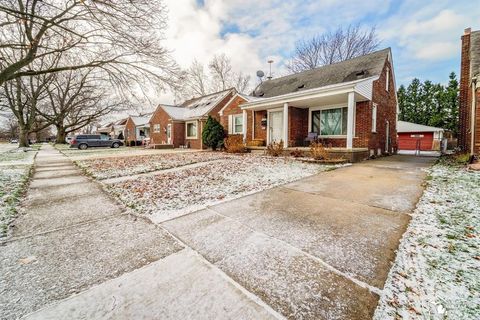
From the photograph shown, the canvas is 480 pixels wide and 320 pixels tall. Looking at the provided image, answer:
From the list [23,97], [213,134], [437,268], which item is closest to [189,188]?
[437,268]

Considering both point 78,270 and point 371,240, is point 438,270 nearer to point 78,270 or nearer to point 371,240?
point 371,240

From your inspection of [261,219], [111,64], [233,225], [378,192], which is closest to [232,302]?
[233,225]

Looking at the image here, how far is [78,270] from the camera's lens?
77.1 inches

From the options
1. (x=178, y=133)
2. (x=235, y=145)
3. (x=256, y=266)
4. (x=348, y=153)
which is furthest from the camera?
(x=178, y=133)

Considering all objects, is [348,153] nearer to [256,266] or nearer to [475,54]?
[475,54]

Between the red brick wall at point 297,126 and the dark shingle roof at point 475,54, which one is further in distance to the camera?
the red brick wall at point 297,126

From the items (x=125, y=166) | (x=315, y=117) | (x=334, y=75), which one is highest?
(x=334, y=75)

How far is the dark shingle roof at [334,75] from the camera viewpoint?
1198cm

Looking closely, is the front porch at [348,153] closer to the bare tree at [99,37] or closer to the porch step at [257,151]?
the porch step at [257,151]

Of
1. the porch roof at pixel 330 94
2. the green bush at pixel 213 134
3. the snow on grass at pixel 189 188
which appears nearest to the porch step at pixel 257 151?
the porch roof at pixel 330 94

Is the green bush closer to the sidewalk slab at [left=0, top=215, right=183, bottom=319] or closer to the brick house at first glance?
the brick house

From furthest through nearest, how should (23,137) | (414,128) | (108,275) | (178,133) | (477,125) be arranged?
(414,128)
(23,137)
(178,133)
(477,125)
(108,275)

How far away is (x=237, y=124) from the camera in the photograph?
15.9 metres

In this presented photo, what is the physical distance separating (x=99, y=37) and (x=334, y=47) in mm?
25637
